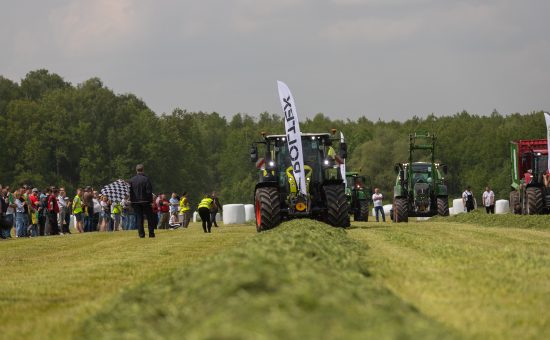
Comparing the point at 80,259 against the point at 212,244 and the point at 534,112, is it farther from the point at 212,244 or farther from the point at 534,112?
the point at 534,112

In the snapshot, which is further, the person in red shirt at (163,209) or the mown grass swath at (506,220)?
the person in red shirt at (163,209)

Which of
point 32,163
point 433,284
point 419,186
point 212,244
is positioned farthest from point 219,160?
point 433,284

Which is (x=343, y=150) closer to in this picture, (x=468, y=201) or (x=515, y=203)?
(x=515, y=203)

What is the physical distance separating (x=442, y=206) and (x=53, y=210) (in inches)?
615

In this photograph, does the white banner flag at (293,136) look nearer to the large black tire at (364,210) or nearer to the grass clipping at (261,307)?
the grass clipping at (261,307)

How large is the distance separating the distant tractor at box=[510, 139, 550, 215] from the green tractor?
865 cm

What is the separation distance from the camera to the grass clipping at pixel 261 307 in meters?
6.70

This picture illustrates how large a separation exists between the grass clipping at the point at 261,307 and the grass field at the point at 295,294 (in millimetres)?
15

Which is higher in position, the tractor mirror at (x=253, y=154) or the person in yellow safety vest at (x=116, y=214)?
the tractor mirror at (x=253, y=154)

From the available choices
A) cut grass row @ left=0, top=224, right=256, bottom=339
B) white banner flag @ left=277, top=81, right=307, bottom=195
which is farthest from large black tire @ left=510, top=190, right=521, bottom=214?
cut grass row @ left=0, top=224, right=256, bottom=339

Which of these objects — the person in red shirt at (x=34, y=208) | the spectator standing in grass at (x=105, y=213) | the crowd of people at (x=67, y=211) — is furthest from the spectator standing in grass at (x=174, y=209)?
the person in red shirt at (x=34, y=208)

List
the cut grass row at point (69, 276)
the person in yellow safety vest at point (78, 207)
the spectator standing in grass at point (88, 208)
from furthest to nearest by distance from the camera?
the spectator standing in grass at point (88, 208), the person in yellow safety vest at point (78, 207), the cut grass row at point (69, 276)

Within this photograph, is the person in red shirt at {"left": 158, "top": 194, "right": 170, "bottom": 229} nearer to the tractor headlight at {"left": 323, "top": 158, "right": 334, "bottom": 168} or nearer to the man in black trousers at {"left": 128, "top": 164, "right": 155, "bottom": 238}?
the man in black trousers at {"left": 128, "top": 164, "right": 155, "bottom": 238}

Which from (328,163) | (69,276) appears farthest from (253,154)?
(69,276)
